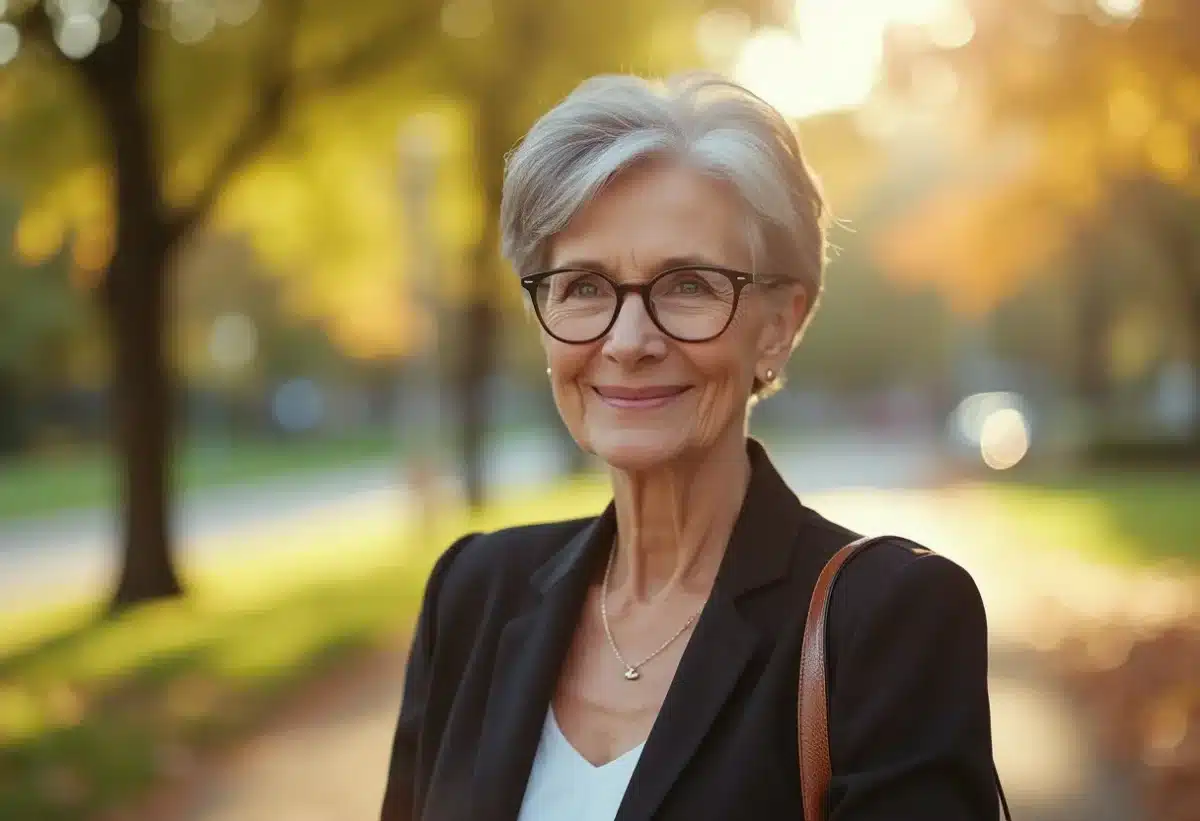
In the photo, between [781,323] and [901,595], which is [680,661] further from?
[781,323]

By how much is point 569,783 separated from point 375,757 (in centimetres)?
508

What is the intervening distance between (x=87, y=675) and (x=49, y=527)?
56.2ft

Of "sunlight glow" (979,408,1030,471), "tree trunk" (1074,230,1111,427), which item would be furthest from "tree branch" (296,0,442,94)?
"tree trunk" (1074,230,1111,427)

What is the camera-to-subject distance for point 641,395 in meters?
2.37

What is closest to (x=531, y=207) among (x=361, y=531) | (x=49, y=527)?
(x=361, y=531)

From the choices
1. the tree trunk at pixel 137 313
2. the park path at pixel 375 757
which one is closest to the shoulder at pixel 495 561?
the park path at pixel 375 757

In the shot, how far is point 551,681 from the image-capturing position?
7.95 ft

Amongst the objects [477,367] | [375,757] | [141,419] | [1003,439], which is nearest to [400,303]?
[477,367]

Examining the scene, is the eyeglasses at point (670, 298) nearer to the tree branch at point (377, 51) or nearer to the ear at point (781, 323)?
the ear at point (781, 323)

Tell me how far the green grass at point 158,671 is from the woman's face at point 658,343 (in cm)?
463

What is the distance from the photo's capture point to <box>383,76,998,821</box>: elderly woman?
1958 mm

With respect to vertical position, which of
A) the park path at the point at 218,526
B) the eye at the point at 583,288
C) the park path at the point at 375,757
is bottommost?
the park path at the point at 218,526

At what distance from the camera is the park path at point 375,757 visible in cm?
619

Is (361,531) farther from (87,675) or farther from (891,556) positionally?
(891,556)
